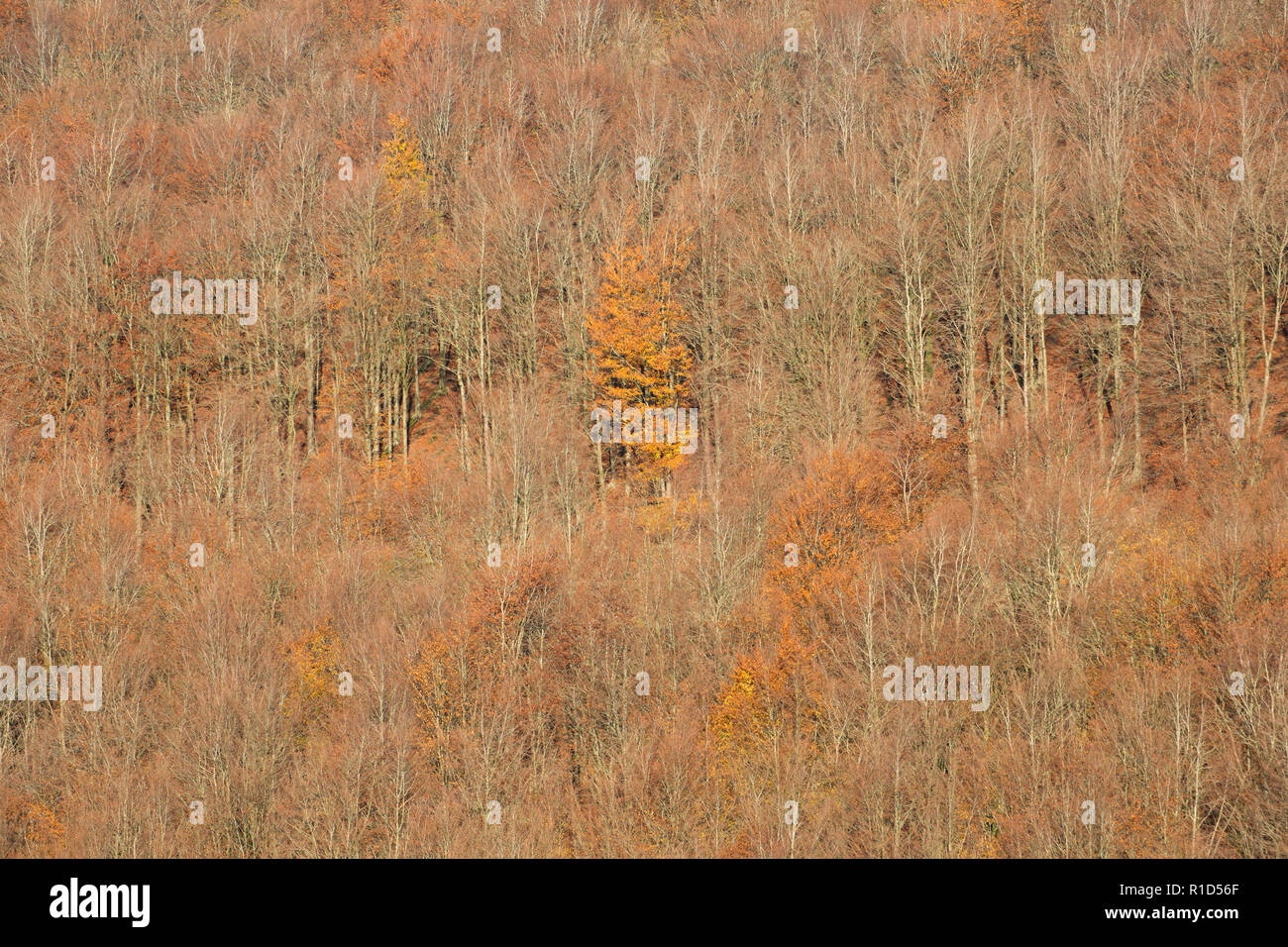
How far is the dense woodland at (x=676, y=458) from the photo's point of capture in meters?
35.3

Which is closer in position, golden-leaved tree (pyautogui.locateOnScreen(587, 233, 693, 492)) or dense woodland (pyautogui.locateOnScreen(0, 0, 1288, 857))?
dense woodland (pyautogui.locateOnScreen(0, 0, 1288, 857))

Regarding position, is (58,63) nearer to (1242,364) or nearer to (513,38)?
(513,38)

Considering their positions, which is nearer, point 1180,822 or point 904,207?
point 1180,822

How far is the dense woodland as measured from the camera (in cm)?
3531

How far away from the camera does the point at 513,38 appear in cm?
8094

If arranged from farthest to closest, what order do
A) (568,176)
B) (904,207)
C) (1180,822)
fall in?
(568,176), (904,207), (1180,822)

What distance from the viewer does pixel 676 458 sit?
171ft

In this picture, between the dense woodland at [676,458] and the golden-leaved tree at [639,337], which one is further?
the golden-leaved tree at [639,337]

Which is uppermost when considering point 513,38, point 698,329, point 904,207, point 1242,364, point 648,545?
point 513,38

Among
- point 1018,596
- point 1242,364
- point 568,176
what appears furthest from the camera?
point 568,176

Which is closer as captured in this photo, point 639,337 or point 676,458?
point 676,458

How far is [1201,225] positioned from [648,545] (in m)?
22.2

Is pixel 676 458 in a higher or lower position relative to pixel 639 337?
lower
